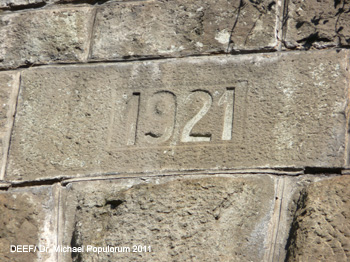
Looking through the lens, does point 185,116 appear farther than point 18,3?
No

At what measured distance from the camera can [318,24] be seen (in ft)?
8.27

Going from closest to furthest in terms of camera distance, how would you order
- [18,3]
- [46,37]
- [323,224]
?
[323,224] → [46,37] → [18,3]

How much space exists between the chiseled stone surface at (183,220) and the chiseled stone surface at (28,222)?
0.10m

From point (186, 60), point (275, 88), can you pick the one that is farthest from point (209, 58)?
point (275, 88)

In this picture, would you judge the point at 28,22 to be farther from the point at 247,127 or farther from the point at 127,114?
the point at 247,127

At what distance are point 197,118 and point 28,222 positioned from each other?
669mm

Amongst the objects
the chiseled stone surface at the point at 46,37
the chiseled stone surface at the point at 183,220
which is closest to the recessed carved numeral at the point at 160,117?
the chiseled stone surface at the point at 183,220

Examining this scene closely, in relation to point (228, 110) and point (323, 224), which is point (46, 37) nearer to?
point (228, 110)

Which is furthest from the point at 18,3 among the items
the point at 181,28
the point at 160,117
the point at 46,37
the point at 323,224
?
the point at 323,224

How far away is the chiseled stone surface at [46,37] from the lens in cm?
275

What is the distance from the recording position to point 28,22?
284 centimetres

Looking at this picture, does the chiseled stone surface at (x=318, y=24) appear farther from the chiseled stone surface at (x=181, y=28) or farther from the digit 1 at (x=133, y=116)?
the digit 1 at (x=133, y=116)

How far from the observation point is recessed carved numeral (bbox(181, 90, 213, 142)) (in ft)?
7.95

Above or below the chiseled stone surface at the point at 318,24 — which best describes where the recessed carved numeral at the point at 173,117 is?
below
